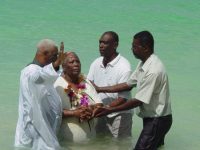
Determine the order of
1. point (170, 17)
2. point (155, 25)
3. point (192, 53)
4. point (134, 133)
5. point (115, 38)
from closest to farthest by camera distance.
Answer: point (115, 38) → point (134, 133) → point (192, 53) → point (155, 25) → point (170, 17)

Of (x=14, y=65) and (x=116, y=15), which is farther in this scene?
(x=116, y=15)

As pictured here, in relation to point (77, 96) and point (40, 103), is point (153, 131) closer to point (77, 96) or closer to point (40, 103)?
point (77, 96)

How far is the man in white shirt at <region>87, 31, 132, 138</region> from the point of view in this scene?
816 cm

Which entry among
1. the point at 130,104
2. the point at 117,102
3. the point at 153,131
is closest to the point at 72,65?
the point at 117,102

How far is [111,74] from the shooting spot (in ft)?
27.0

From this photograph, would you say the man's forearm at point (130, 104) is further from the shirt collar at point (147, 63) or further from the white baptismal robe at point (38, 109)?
the white baptismal robe at point (38, 109)

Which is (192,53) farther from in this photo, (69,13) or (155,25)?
(69,13)

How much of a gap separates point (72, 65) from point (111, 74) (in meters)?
0.60

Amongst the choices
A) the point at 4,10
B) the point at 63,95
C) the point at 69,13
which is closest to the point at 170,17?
the point at 69,13

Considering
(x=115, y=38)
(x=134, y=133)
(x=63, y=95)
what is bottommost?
(x=134, y=133)

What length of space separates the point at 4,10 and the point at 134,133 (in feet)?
40.6

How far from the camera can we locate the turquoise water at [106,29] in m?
9.70

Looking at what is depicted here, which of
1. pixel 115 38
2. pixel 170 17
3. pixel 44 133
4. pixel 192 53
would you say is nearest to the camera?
pixel 44 133

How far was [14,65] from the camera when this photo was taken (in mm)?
13164
